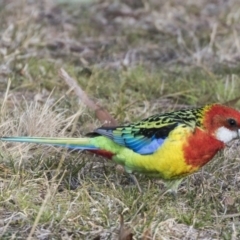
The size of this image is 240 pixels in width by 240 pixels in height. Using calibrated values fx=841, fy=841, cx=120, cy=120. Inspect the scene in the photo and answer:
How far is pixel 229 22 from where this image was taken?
820 centimetres

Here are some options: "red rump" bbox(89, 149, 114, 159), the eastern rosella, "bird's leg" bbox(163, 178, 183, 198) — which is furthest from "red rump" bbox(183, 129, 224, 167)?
"red rump" bbox(89, 149, 114, 159)

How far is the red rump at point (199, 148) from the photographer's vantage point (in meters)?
4.54

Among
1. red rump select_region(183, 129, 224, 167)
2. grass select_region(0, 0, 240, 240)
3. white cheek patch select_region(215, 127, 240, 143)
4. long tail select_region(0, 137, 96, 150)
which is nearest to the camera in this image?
grass select_region(0, 0, 240, 240)

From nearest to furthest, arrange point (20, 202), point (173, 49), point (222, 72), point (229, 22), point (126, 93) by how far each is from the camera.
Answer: point (20, 202), point (126, 93), point (222, 72), point (173, 49), point (229, 22)

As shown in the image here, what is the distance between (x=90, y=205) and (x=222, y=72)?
2.91 metres

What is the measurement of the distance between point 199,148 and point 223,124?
215 millimetres

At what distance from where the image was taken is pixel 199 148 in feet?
14.9

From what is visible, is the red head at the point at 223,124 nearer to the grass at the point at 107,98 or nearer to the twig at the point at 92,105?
the grass at the point at 107,98

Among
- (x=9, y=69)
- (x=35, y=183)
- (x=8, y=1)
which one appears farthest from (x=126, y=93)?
(x=8, y=1)

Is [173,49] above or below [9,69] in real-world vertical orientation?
below

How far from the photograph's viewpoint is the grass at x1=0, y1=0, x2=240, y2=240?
4348 mm

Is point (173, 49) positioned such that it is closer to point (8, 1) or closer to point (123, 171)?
point (8, 1)

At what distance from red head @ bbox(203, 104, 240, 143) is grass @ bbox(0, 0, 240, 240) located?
1.14 ft

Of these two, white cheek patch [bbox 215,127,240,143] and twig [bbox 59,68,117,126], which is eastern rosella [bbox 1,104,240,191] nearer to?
white cheek patch [bbox 215,127,240,143]
